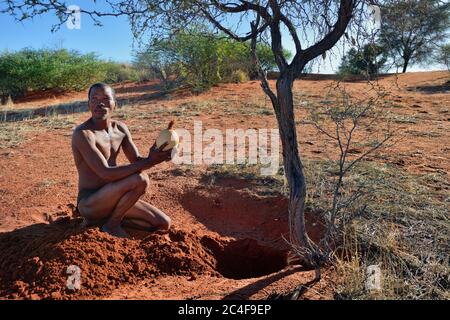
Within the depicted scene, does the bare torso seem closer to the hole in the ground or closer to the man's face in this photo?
the man's face

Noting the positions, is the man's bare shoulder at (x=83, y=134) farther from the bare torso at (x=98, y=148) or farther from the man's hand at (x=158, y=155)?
the man's hand at (x=158, y=155)

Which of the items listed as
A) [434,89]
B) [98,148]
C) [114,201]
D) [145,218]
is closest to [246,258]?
[145,218]

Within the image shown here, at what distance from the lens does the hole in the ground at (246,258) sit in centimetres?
332

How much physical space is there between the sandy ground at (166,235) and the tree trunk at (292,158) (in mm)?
288

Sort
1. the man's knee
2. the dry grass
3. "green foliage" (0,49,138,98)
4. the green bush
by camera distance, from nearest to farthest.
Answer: the dry grass → the man's knee → the green bush → "green foliage" (0,49,138,98)

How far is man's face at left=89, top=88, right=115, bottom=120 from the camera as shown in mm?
3123

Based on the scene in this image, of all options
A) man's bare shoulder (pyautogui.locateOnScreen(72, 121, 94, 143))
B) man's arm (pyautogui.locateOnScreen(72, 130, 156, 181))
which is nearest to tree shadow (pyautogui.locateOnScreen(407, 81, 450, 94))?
man's arm (pyautogui.locateOnScreen(72, 130, 156, 181))

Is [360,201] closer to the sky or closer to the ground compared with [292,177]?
closer to the ground
